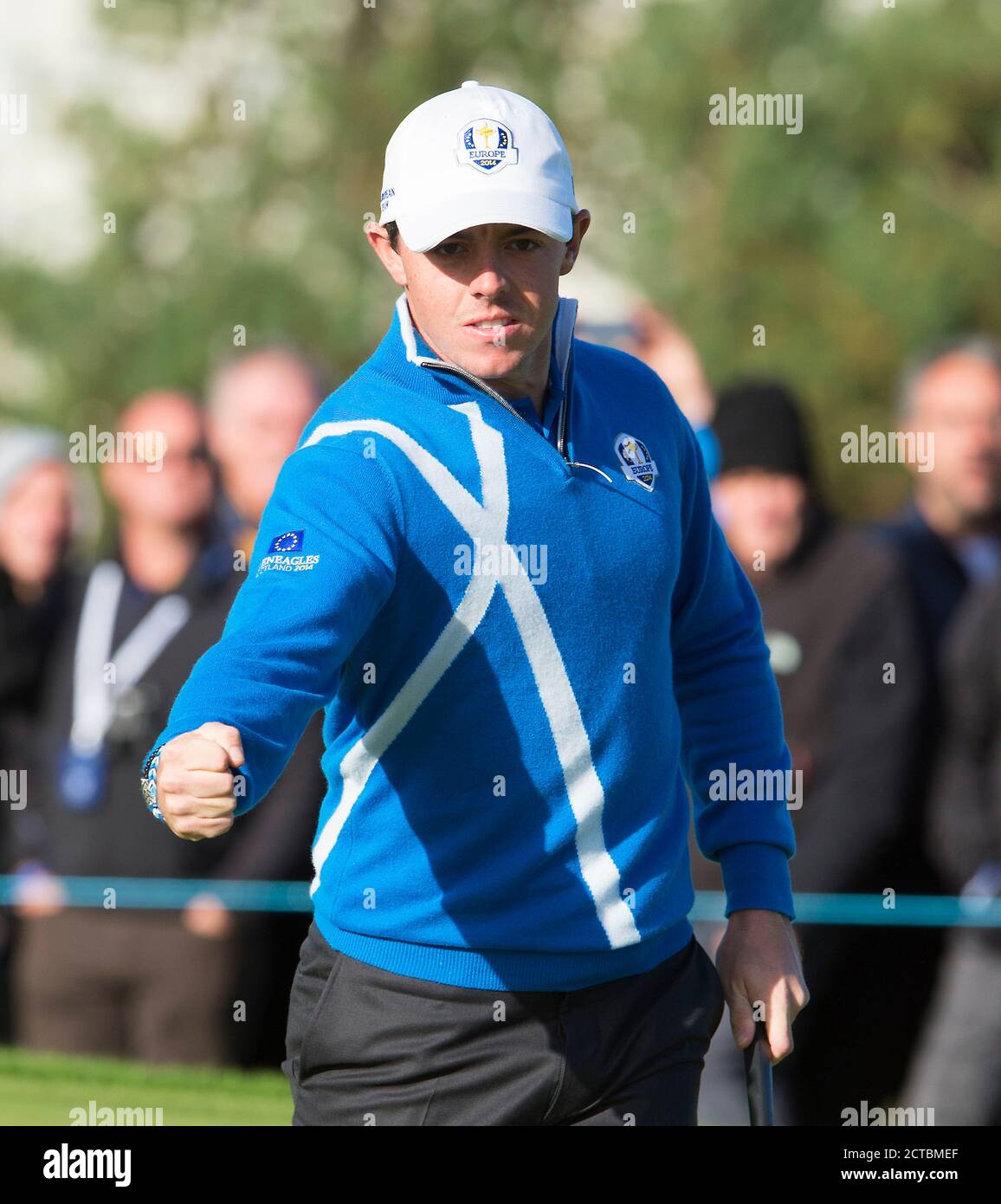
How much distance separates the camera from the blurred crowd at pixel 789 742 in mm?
6027

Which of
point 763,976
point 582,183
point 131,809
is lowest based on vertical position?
point 763,976

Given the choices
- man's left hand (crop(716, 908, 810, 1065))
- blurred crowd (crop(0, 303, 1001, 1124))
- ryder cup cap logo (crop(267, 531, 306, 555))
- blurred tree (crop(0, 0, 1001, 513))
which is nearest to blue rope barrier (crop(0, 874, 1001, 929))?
blurred crowd (crop(0, 303, 1001, 1124))

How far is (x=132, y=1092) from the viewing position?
5141 millimetres

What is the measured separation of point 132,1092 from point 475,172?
124 inches

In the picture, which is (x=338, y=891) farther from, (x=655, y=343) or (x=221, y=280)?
(x=221, y=280)

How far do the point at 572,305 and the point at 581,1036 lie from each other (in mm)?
1208

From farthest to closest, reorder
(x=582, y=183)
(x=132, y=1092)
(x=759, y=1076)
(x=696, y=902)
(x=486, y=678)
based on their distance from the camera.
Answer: (x=582, y=183) < (x=696, y=902) < (x=132, y=1092) < (x=759, y=1076) < (x=486, y=678)

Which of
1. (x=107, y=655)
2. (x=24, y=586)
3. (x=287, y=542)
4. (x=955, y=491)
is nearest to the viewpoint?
(x=287, y=542)

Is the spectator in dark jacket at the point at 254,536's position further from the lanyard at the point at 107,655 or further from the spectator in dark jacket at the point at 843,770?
the spectator in dark jacket at the point at 843,770

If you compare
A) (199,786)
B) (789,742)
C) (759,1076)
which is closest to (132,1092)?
(789,742)

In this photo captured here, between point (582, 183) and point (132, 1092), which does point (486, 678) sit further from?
Result: point (582, 183)

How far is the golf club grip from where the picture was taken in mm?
3193

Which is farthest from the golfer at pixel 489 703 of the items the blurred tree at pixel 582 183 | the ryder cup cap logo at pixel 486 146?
the blurred tree at pixel 582 183

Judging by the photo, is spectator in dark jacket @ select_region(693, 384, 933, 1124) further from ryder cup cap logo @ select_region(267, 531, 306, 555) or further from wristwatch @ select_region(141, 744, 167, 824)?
wristwatch @ select_region(141, 744, 167, 824)
